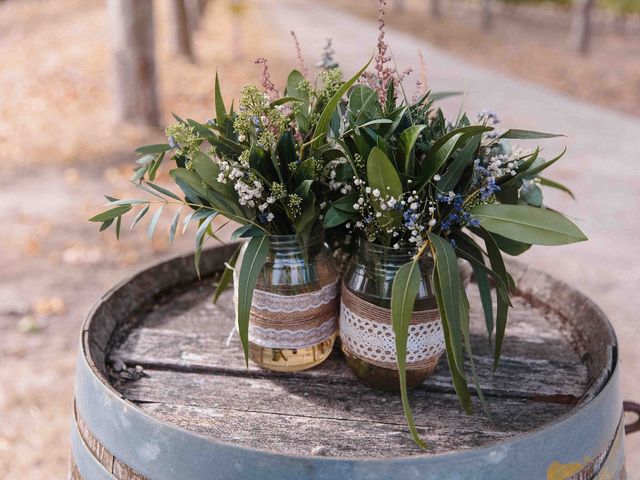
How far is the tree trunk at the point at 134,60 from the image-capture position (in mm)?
6102

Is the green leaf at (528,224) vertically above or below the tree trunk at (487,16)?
above

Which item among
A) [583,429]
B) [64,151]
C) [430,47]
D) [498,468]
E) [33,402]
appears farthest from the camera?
[430,47]

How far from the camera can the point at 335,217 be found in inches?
53.7

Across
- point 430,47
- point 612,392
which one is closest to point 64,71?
point 430,47

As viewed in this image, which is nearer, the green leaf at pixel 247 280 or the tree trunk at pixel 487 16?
the green leaf at pixel 247 280

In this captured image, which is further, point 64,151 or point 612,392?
point 64,151

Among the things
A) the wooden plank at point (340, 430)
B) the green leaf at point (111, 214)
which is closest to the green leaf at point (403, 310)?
the wooden plank at point (340, 430)

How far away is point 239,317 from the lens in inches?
52.1

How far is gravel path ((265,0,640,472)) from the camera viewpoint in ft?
13.8

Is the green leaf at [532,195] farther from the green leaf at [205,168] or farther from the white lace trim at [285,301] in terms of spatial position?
the green leaf at [205,168]

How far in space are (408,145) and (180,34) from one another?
9.26 metres

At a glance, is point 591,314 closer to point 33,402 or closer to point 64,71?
point 33,402

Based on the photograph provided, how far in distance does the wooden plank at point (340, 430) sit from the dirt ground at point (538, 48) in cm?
954

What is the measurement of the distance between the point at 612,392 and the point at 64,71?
29.3ft
